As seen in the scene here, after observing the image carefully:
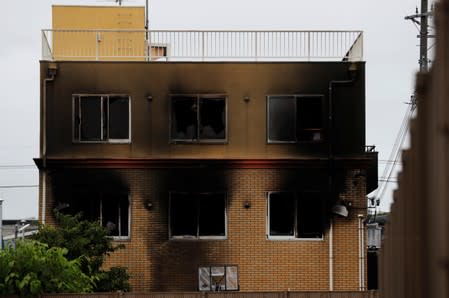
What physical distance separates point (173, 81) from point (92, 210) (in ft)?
15.1

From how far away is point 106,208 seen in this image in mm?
31250

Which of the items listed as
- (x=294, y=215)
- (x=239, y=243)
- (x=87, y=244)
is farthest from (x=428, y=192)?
(x=239, y=243)

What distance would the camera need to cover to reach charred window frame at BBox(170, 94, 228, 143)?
1239 inches

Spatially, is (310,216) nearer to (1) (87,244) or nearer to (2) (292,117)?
(2) (292,117)

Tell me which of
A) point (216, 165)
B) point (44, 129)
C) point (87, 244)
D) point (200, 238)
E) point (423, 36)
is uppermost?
point (423, 36)

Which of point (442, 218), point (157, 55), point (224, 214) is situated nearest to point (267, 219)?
point (224, 214)

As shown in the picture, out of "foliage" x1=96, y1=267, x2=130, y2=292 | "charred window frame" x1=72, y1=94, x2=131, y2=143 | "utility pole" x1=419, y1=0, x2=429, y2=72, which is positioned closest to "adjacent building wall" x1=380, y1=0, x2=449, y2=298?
"foliage" x1=96, y1=267, x2=130, y2=292

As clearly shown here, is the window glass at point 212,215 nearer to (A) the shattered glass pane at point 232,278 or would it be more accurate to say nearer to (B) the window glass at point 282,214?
(A) the shattered glass pane at point 232,278

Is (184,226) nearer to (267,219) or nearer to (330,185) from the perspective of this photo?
(267,219)

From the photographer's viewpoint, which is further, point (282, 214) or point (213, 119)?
point (213, 119)

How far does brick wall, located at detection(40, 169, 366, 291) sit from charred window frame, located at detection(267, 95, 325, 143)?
1059mm

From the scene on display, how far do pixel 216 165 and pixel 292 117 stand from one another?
2.72m

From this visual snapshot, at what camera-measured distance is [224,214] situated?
31422 mm

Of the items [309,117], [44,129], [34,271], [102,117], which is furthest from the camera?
[44,129]
